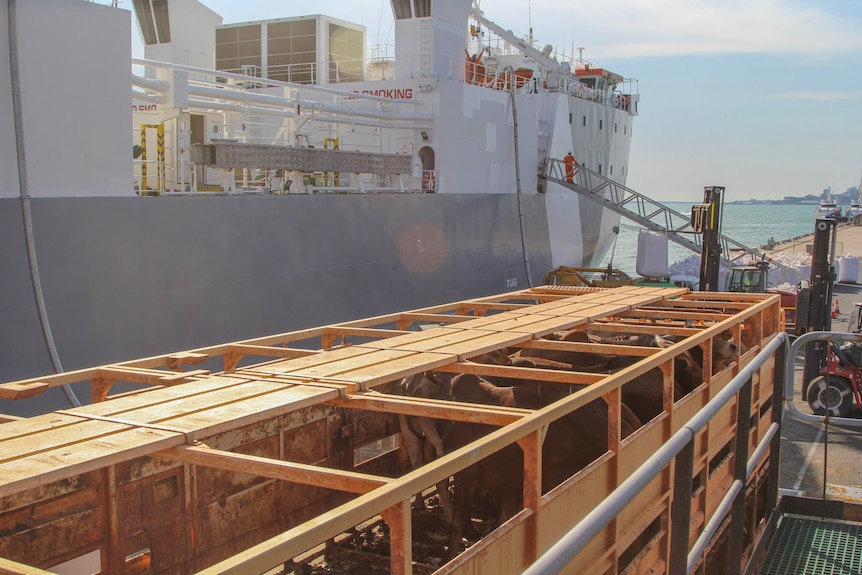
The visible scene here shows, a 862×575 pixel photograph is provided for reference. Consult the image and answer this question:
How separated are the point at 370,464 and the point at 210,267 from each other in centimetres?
696

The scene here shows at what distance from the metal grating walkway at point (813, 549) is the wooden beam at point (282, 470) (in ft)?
14.6

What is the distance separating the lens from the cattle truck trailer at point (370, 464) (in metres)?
3.08

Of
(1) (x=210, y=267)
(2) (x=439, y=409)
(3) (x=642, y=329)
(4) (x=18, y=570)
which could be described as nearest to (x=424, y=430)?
(2) (x=439, y=409)

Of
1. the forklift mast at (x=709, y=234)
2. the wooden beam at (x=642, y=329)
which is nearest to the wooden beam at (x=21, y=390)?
the wooden beam at (x=642, y=329)

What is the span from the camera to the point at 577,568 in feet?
13.5

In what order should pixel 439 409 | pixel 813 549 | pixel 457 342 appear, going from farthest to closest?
1. pixel 813 549
2. pixel 457 342
3. pixel 439 409

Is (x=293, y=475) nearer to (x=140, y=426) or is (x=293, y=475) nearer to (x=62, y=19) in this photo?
(x=140, y=426)

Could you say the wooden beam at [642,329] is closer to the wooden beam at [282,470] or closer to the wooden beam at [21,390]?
the wooden beam at [282,470]

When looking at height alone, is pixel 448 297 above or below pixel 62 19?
below

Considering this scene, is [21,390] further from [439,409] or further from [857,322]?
[857,322]

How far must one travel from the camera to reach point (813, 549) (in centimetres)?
643

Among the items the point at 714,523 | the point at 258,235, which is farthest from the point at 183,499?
A: the point at 258,235

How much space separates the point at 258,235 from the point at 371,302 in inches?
141

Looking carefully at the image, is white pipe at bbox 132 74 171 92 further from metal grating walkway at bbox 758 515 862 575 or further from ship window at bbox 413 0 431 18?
metal grating walkway at bbox 758 515 862 575
